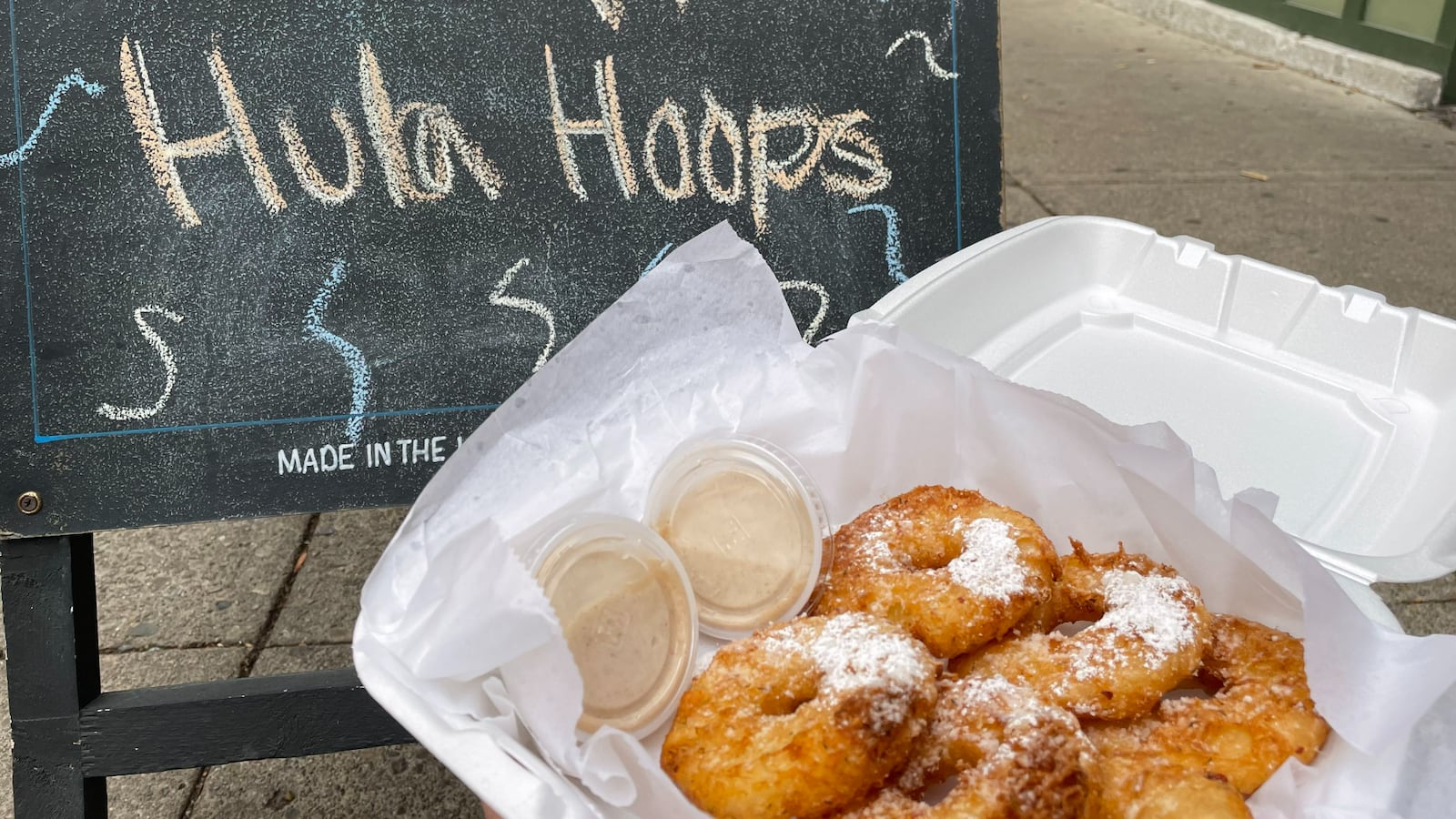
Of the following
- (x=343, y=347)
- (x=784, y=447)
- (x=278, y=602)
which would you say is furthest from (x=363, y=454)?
(x=278, y=602)

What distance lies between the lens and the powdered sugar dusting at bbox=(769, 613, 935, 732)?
1079 millimetres

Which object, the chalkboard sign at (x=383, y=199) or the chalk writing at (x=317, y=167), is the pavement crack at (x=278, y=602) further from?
the chalk writing at (x=317, y=167)

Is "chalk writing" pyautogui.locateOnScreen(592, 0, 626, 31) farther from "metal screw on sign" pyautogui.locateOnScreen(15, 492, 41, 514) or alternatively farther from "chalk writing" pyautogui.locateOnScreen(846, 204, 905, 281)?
"metal screw on sign" pyautogui.locateOnScreen(15, 492, 41, 514)

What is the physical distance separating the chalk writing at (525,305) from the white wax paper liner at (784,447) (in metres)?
0.54

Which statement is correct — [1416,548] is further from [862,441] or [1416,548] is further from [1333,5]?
[1333,5]

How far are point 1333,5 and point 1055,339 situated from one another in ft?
18.3

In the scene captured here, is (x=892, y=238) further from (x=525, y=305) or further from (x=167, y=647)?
(x=167, y=647)

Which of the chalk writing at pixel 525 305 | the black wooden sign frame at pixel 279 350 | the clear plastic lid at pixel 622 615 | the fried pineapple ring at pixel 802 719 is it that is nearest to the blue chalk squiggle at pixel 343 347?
the black wooden sign frame at pixel 279 350

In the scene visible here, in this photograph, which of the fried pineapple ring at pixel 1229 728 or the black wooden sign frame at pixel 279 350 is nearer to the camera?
the fried pineapple ring at pixel 1229 728

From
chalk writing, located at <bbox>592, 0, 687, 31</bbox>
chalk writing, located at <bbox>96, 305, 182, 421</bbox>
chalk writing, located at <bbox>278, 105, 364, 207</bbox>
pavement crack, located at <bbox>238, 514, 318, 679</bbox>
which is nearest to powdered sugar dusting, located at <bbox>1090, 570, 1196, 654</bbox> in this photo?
chalk writing, located at <bbox>592, 0, 687, 31</bbox>

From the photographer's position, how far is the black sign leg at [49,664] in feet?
5.95

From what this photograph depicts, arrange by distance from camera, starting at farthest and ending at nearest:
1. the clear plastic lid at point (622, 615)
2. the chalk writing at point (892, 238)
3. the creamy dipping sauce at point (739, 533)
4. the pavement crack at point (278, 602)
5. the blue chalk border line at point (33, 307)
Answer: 1. the pavement crack at point (278, 602)
2. the chalk writing at point (892, 238)
3. the blue chalk border line at point (33, 307)
4. the creamy dipping sauce at point (739, 533)
5. the clear plastic lid at point (622, 615)

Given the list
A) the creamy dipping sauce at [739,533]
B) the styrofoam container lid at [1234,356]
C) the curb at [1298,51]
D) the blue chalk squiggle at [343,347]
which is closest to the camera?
the creamy dipping sauce at [739,533]

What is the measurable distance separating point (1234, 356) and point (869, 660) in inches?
35.9
